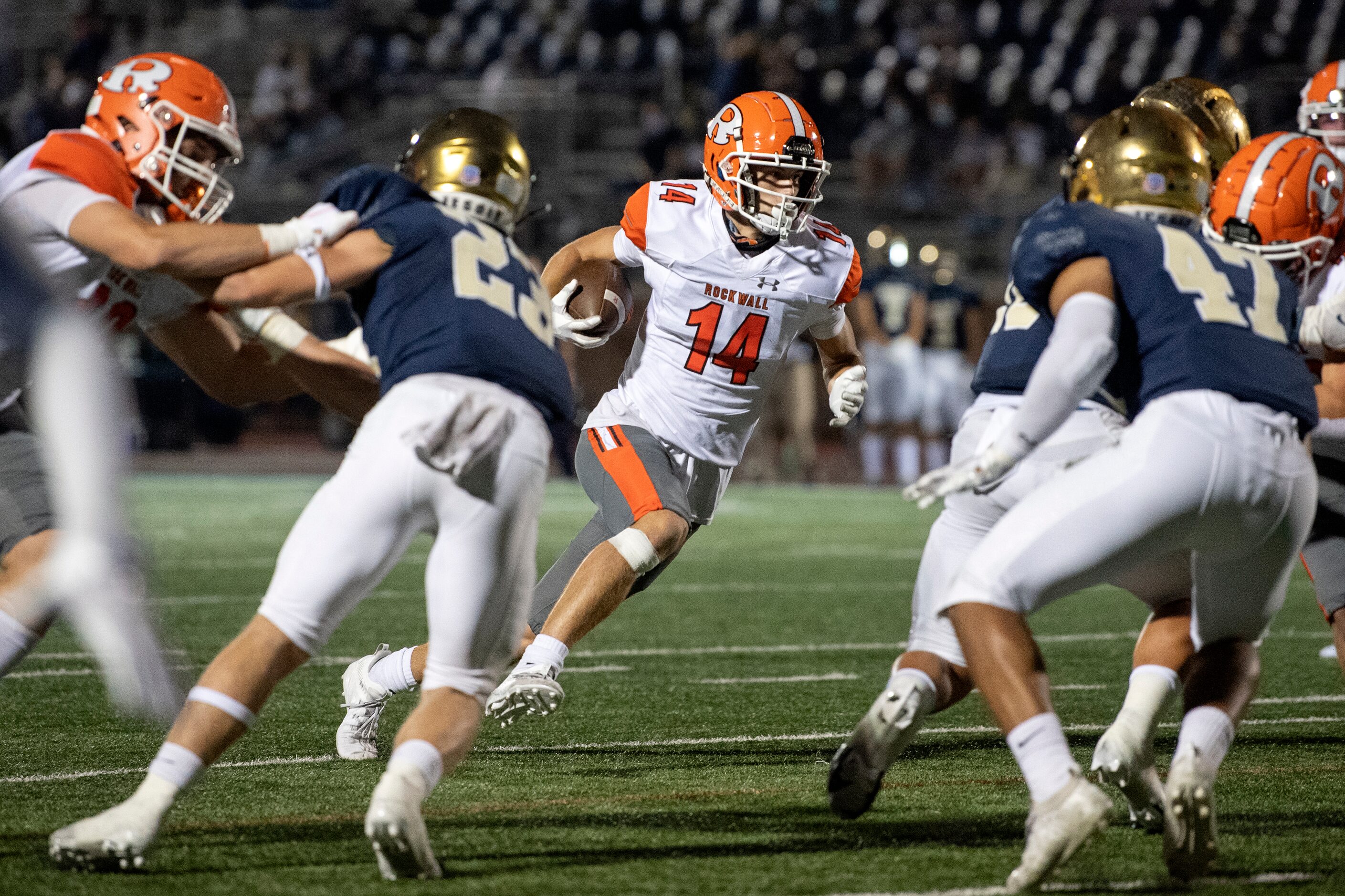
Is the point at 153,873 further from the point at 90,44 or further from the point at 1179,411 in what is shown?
the point at 90,44

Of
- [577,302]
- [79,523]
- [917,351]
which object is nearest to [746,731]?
[577,302]

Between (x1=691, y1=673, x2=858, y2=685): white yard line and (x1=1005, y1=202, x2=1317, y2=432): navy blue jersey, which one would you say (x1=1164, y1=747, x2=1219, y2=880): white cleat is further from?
(x1=691, y1=673, x2=858, y2=685): white yard line

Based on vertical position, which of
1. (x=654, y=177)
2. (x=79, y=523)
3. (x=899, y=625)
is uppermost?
(x=79, y=523)

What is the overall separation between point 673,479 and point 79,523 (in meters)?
1.61

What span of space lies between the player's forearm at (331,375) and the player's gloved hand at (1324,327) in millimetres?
2127

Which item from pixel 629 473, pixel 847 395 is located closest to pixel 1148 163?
pixel 847 395

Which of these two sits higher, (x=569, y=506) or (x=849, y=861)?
(x=849, y=861)

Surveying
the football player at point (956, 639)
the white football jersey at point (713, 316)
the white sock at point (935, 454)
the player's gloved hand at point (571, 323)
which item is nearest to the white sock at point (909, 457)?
the white sock at point (935, 454)

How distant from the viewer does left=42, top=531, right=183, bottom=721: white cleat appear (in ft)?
11.6

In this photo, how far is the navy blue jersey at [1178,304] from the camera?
9.57 feet

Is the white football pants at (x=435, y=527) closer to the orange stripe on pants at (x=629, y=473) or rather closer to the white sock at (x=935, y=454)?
the orange stripe on pants at (x=629, y=473)

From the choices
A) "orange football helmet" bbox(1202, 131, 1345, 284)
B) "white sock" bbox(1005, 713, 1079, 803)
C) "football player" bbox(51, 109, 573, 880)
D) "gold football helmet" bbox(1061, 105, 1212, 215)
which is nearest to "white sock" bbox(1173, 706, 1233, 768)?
"white sock" bbox(1005, 713, 1079, 803)

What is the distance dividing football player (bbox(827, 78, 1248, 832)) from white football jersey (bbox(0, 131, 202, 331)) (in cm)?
170

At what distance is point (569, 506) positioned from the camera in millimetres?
11688
